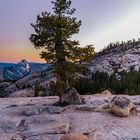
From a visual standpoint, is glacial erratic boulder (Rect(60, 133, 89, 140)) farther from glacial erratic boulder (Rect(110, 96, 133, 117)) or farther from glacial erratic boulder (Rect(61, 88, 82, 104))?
glacial erratic boulder (Rect(61, 88, 82, 104))

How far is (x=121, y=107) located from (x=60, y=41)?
12.2m

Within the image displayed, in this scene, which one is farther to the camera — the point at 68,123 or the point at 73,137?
the point at 68,123

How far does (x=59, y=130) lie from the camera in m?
26.2

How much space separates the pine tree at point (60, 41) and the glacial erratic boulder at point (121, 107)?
822cm

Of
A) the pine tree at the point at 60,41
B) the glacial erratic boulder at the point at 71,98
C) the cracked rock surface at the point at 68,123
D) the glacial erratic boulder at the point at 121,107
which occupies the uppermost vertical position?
the pine tree at the point at 60,41

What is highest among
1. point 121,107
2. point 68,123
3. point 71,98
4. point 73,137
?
point 71,98

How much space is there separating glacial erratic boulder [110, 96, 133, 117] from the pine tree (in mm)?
8222

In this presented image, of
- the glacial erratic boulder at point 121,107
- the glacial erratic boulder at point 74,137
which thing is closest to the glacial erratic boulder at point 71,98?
the glacial erratic boulder at point 121,107

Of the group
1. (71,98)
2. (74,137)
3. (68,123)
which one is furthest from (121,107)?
(71,98)

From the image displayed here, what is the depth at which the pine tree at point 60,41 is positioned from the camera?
37562mm

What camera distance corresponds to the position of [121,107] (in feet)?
96.9

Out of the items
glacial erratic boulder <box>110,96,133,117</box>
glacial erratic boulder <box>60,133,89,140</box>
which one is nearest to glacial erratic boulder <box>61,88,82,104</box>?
glacial erratic boulder <box>110,96,133,117</box>

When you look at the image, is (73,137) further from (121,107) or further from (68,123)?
(121,107)

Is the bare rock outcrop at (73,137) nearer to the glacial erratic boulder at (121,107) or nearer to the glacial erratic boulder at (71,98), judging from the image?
the glacial erratic boulder at (121,107)
